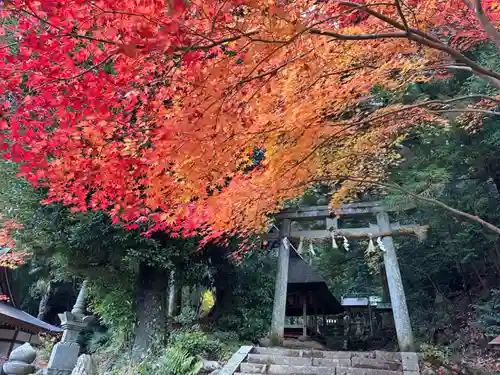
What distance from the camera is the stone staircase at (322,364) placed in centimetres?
651

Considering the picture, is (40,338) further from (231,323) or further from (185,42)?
(185,42)

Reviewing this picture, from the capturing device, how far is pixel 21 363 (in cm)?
825

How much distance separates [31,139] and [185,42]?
421 centimetres

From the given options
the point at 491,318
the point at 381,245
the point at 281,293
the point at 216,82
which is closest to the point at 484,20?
the point at 216,82

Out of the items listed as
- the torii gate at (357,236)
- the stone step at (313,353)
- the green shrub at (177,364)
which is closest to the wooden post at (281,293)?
the torii gate at (357,236)

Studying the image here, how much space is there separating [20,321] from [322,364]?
13.4m

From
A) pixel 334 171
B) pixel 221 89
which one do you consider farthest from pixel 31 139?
pixel 334 171

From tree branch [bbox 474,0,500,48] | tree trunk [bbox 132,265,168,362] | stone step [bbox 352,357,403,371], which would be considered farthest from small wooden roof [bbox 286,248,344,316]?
tree branch [bbox 474,0,500,48]

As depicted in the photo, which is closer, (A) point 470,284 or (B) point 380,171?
(B) point 380,171

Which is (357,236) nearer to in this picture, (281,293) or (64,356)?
(281,293)

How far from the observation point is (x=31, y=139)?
18.1 ft

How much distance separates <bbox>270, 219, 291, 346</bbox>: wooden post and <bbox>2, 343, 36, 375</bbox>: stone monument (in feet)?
19.0

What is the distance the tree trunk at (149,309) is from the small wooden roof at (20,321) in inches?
A: 326

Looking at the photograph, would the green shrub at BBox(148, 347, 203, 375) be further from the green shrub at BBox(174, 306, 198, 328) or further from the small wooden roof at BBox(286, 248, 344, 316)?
the small wooden roof at BBox(286, 248, 344, 316)
